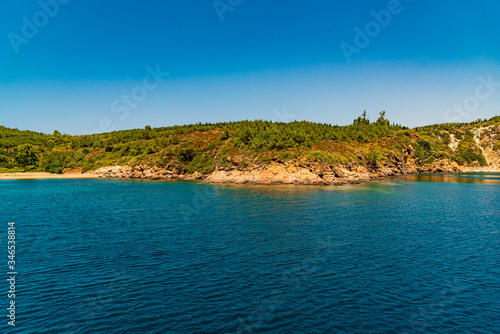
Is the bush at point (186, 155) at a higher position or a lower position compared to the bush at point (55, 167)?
higher

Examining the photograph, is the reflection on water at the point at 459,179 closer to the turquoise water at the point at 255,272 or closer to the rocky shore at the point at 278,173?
the rocky shore at the point at 278,173

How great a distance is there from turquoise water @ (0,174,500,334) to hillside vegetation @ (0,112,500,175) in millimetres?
63306

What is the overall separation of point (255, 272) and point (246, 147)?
297ft

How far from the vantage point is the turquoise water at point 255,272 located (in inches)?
→ 680

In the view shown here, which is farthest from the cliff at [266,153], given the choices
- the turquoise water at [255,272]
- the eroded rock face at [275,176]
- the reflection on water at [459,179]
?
the turquoise water at [255,272]

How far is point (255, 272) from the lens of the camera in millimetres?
23953

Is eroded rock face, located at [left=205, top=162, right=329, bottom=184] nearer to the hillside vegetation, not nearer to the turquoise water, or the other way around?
the hillside vegetation

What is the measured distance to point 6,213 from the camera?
4512 cm

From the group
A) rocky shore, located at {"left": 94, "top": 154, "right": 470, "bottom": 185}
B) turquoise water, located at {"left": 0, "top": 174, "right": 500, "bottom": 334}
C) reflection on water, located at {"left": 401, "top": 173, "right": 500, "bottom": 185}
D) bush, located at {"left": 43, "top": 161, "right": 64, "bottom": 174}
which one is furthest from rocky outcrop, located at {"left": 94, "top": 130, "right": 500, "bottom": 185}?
turquoise water, located at {"left": 0, "top": 174, "right": 500, "bottom": 334}

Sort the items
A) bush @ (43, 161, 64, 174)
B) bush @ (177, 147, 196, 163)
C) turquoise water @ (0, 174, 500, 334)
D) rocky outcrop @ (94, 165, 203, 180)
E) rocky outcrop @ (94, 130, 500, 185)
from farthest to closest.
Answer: bush @ (43, 161, 64, 174) < bush @ (177, 147, 196, 163) < rocky outcrop @ (94, 165, 203, 180) < rocky outcrop @ (94, 130, 500, 185) < turquoise water @ (0, 174, 500, 334)

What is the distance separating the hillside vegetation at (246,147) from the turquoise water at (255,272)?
63.3 meters

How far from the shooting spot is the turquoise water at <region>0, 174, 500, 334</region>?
680 inches

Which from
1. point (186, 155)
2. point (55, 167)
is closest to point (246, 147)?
point (186, 155)

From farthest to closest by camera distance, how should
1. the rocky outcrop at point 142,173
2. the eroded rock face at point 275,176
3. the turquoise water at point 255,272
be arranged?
the rocky outcrop at point 142,173
the eroded rock face at point 275,176
the turquoise water at point 255,272
